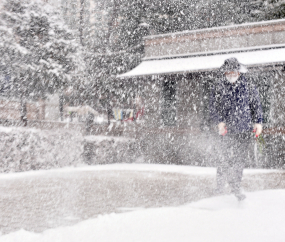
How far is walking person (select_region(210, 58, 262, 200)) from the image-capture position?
4.88m

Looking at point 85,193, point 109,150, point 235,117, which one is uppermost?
point 235,117

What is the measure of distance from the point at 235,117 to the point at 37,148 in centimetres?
634

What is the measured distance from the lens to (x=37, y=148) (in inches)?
377

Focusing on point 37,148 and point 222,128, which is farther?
point 37,148

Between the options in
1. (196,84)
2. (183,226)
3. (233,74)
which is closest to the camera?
(183,226)

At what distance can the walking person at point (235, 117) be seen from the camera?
4.88 meters

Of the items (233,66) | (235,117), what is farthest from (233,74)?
(235,117)

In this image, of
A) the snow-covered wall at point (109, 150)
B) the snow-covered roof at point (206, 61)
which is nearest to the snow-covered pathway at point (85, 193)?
the snow-covered wall at point (109, 150)

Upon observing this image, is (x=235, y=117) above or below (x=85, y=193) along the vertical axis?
above

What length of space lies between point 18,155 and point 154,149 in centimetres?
530

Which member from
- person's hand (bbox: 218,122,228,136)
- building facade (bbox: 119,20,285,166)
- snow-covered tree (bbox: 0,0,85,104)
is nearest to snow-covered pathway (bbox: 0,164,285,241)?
person's hand (bbox: 218,122,228,136)

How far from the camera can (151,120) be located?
44.3 feet

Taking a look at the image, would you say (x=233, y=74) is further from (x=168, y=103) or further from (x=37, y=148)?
(x=168, y=103)

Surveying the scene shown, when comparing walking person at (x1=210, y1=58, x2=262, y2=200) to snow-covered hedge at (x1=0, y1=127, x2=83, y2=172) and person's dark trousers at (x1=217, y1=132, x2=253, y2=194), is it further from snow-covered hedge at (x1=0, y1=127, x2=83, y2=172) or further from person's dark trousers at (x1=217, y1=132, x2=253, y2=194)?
snow-covered hedge at (x1=0, y1=127, x2=83, y2=172)
